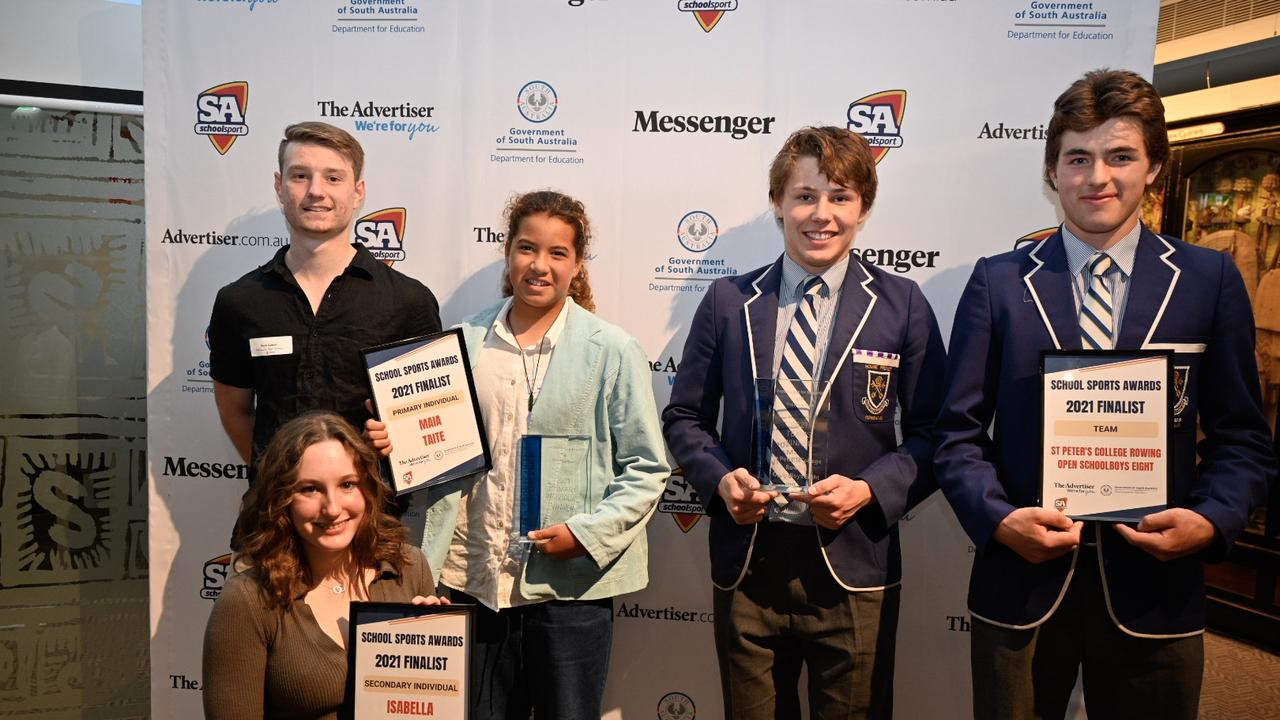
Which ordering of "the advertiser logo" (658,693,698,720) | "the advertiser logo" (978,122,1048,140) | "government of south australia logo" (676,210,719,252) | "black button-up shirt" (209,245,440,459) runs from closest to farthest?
"black button-up shirt" (209,245,440,459) < "the advertiser logo" (978,122,1048,140) < "government of south australia logo" (676,210,719,252) < "the advertiser logo" (658,693,698,720)

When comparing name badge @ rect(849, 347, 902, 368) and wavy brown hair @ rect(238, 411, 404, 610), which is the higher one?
name badge @ rect(849, 347, 902, 368)

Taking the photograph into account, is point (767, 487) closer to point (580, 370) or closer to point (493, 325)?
point (580, 370)

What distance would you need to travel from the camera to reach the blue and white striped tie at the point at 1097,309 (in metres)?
2.19

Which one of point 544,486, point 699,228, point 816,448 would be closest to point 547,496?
point 544,486

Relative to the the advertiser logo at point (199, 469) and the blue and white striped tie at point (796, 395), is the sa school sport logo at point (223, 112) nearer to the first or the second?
the the advertiser logo at point (199, 469)

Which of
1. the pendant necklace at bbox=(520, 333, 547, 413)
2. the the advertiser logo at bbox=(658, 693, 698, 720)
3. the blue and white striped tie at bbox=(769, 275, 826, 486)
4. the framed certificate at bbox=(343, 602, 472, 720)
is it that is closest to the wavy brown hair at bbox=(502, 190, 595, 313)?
the pendant necklace at bbox=(520, 333, 547, 413)

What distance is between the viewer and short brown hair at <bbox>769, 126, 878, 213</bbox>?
247cm

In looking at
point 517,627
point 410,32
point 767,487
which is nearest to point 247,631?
point 517,627

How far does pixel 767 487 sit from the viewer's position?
2322 mm

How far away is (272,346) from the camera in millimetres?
2793

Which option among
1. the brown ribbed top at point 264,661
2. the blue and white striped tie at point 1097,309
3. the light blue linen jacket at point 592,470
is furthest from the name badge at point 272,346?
the blue and white striped tie at point 1097,309

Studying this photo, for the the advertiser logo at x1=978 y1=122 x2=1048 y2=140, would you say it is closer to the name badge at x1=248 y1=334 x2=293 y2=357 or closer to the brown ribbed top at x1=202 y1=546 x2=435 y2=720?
the name badge at x1=248 y1=334 x2=293 y2=357

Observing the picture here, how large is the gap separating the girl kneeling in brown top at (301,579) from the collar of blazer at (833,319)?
45.3 inches

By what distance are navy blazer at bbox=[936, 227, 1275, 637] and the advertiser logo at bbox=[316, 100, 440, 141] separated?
88.2 inches
